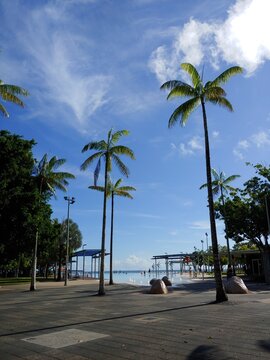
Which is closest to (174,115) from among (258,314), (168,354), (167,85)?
(167,85)

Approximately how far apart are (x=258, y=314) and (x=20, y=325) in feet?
25.6

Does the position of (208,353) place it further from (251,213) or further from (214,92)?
(251,213)

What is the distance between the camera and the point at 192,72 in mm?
19250

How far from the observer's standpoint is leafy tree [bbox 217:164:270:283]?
38.5 meters

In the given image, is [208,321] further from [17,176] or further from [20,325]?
[17,176]

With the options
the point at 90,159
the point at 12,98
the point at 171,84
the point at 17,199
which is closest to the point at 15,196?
the point at 17,199

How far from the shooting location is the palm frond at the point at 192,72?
1923 cm

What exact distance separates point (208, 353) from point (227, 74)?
49.1 ft

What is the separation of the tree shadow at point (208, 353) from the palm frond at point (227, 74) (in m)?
14.4

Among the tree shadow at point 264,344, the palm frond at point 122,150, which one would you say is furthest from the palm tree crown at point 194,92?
the tree shadow at point 264,344

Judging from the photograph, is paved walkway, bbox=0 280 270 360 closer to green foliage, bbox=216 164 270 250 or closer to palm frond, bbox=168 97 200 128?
palm frond, bbox=168 97 200 128

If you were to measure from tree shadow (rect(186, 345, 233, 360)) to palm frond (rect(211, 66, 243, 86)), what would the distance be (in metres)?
14.4

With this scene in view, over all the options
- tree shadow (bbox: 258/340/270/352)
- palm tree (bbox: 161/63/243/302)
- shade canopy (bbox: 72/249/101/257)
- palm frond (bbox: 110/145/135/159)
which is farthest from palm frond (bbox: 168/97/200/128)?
shade canopy (bbox: 72/249/101/257)

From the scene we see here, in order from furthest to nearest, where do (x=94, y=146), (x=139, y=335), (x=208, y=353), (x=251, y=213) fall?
1. (x=251, y=213)
2. (x=94, y=146)
3. (x=139, y=335)
4. (x=208, y=353)
